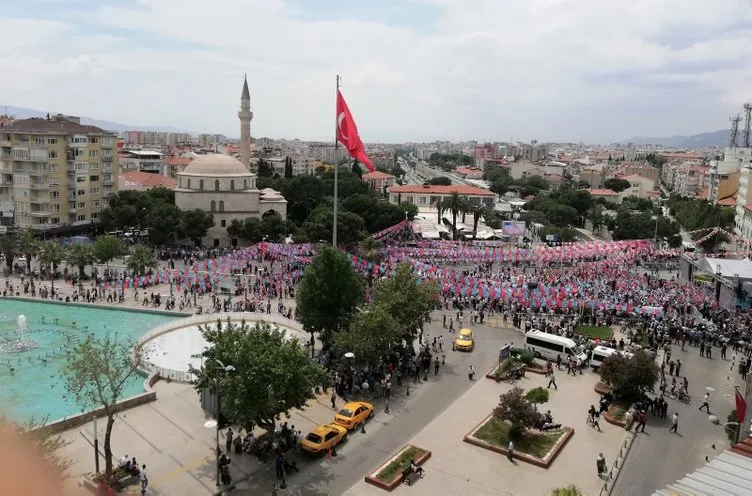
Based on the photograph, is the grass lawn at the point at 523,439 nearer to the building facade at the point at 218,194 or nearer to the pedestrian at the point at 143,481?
the pedestrian at the point at 143,481

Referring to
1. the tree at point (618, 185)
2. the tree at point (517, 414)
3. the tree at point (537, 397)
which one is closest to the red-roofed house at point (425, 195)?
the tree at point (618, 185)

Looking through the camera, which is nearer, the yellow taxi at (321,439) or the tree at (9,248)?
the yellow taxi at (321,439)

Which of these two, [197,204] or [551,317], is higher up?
[197,204]

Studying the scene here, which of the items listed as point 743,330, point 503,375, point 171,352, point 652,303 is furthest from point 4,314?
point 743,330

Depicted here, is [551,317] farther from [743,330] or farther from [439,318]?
[743,330]

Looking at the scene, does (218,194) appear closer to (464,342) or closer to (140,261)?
(140,261)

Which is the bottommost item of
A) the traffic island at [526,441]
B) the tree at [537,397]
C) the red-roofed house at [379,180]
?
the traffic island at [526,441]
